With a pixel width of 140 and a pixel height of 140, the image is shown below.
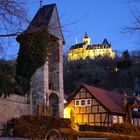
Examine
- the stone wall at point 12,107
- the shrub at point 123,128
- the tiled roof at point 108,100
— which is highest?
the tiled roof at point 108,100

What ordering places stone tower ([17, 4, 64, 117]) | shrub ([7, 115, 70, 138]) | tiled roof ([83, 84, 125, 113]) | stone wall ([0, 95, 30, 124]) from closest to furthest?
shrub ([7, 115, 70, 138])
stone wall ([0, 95, 30, 124])
stone tower ([17, 4, 64, 117])
tiled roof ([83, 84, 125, 113])

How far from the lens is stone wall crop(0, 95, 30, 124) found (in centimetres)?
3319

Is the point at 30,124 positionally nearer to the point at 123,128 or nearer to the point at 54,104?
the point at 123,128

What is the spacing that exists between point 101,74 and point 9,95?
222 feet

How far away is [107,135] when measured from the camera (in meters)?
10.1

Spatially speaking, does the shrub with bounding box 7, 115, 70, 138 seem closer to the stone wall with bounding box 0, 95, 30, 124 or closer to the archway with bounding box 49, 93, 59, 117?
the stone wall with bounding box 0, 95, 30, 124

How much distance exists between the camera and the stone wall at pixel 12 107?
109 feet

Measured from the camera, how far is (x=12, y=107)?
34.4 m

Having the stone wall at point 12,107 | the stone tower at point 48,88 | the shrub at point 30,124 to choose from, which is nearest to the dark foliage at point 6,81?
the stone wall at point 12,107

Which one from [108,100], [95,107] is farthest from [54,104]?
[108,100]

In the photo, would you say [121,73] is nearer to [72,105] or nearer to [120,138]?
[72,105]

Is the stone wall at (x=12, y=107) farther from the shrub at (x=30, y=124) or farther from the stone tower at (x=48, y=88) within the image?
the stone tower at (x=48, y=88)

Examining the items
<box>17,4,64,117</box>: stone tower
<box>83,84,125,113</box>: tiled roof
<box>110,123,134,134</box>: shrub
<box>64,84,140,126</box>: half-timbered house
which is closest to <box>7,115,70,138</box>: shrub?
<box>110,123,134,134</box>: shrub

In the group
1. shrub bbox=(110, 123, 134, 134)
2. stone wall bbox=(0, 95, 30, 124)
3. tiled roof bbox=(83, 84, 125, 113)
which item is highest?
tiled roof bbox=(83, 84, 125, 113)
